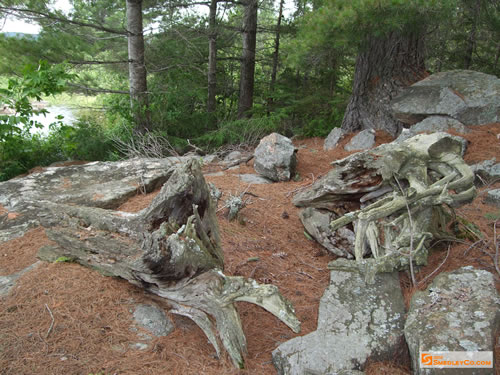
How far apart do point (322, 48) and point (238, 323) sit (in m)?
4.99

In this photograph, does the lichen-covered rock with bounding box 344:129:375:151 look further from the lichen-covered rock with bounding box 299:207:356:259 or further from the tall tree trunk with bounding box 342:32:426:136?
the lichen-covered rock with bounding box 299:207:356:259

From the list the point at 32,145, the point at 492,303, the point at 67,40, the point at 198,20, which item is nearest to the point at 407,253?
the point at 492,303

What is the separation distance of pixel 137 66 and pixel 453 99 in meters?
6.64

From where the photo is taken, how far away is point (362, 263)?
3.17 metres

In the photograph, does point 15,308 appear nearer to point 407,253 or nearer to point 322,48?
point 407,253

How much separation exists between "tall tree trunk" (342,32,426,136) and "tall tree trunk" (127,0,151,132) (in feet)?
16.3

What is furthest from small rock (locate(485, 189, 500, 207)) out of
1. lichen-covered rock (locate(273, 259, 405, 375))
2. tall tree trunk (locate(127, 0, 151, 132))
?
tall tree trunk (locate(127, 0, 151, 132))

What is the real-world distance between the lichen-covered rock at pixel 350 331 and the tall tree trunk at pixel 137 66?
648 centimetres

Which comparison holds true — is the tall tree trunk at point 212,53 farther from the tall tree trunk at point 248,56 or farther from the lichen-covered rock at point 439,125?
the lichen-covered rock at point 439,125

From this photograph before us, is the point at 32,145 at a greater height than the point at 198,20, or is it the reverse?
the point at 198,20

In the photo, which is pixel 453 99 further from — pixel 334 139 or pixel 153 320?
pixel 153 320

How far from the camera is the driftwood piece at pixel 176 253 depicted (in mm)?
2482

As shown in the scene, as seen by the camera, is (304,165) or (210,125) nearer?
(304,165)

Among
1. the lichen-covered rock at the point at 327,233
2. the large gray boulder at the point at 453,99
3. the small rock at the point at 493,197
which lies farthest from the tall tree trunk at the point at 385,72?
the lichen-covered rock at the point at 327,233
